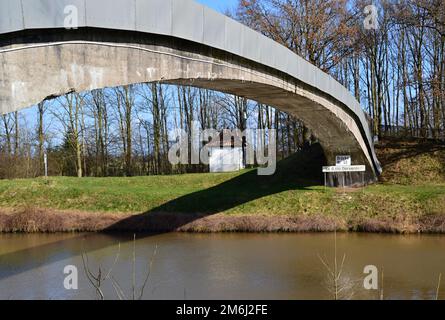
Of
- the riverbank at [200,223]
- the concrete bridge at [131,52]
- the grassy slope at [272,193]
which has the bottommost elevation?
the riverbank at [200,223]

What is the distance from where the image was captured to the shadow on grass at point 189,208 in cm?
1320

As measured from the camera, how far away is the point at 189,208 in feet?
61.9

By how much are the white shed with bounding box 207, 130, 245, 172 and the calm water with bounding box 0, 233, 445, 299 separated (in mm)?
16895

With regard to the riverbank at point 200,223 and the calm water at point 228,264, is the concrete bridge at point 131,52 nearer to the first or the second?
the calm water at point 228,264

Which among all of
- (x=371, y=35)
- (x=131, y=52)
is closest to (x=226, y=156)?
(x=371, y=35)

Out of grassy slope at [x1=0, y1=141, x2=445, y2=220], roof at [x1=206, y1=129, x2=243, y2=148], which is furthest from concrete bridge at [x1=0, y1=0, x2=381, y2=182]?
roof at [x1=206, y1=129, x2=243, y2=148]

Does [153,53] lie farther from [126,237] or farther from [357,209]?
[357,209]

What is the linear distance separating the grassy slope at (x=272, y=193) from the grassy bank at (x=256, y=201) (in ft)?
0.12

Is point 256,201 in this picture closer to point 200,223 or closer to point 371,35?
point 200,223

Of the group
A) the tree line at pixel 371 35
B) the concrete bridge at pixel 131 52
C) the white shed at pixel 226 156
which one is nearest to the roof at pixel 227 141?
the white shed at pixel 226 156

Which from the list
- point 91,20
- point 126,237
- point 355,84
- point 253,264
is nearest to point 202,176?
point 126,237

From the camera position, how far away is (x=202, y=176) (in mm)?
23984

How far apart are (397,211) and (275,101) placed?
6.75 meters

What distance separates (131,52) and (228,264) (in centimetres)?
643
